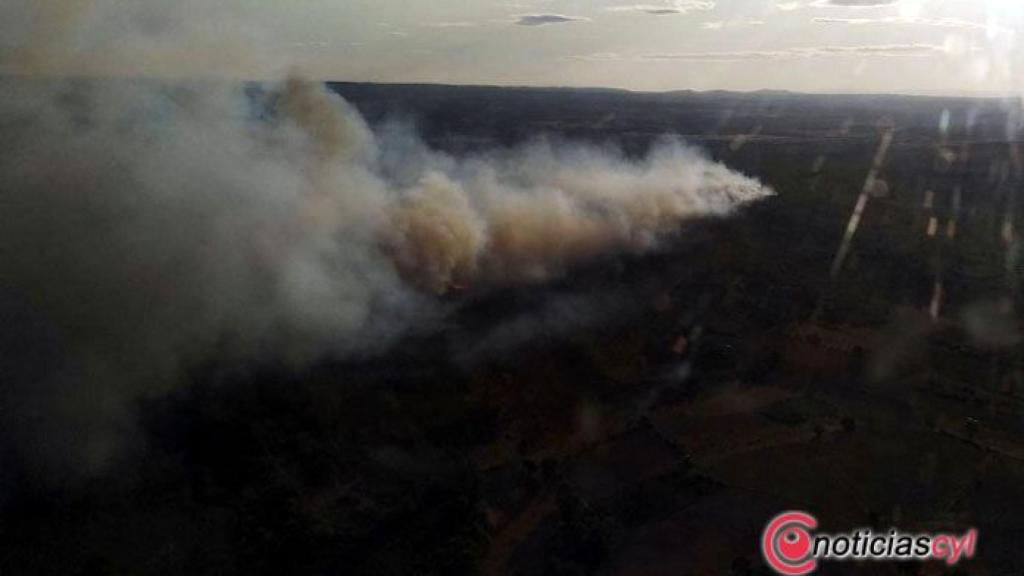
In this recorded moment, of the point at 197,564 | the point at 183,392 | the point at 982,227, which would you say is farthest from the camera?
the point at 982,227

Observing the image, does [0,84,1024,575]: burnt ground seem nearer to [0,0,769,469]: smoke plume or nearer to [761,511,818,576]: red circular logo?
[761,511,818,576]: red circular logo

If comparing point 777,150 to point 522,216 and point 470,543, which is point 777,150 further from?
point 470,543

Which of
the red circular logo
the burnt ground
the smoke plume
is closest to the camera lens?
the red circular logo

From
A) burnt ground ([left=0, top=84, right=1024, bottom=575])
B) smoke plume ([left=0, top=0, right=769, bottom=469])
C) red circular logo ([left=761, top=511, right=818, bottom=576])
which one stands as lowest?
red circular logo ([left=761, top=511, right=818, bottom=576])

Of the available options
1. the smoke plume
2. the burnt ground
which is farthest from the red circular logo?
the smoke plume

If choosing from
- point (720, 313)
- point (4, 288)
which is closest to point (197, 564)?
point (4, 288)

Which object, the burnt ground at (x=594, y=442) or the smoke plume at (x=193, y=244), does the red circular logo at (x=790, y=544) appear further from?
the smoke plume at (x=193, y=244)

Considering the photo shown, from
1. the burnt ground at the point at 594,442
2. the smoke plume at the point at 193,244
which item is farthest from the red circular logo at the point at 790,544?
the smoke plume at the point at 193,244

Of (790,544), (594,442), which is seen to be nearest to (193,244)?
(594,442)
